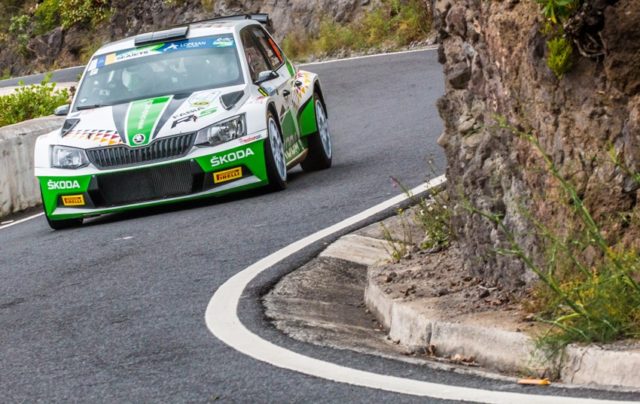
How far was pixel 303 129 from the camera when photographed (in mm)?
14867

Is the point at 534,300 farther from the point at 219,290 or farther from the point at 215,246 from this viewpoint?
the point at 215,246

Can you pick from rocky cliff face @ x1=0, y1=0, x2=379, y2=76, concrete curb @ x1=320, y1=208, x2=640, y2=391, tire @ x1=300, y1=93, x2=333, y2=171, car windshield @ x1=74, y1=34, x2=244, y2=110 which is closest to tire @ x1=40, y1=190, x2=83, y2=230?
car windshield @ x1=74, y1=34, x2=244, y2=110

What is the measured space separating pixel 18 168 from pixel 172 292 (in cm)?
773

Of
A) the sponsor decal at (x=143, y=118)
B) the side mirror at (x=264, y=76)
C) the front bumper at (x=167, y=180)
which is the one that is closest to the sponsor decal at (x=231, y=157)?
the front bumper at (x=167, y=180)

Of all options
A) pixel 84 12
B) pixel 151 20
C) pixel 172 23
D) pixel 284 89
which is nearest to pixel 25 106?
pixel 284 89

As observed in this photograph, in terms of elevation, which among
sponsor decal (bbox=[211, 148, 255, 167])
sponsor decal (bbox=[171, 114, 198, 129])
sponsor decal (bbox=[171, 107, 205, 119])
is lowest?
sponsor decal (bbox=[211, 148, 255, 167])

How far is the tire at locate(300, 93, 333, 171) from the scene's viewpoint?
15.1 meters

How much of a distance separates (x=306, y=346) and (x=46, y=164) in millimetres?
6856

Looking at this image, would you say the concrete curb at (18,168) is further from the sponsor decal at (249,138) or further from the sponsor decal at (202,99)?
the sponsor decal at (249,138)

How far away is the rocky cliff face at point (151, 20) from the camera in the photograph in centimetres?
3403

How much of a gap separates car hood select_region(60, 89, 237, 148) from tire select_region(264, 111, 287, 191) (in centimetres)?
46

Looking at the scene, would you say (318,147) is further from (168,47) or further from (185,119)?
(185,119)

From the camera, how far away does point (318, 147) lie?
1513 cm

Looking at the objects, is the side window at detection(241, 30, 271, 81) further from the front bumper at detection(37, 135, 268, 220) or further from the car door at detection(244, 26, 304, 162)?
the front bumper at detection(37, 135, 268, 220)
